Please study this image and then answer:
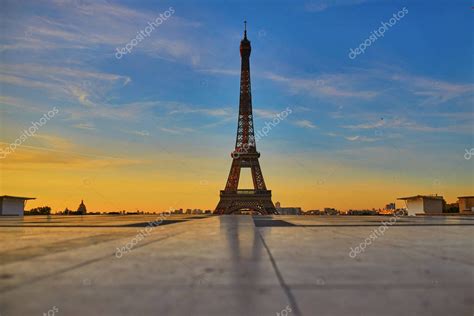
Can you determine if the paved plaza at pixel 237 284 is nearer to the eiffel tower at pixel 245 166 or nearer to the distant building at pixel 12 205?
the distant building at pixel 12 205

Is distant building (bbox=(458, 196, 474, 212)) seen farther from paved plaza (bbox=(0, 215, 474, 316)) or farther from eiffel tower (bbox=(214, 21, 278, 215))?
paved plaza (bbox=(0, 215, 474, 316))

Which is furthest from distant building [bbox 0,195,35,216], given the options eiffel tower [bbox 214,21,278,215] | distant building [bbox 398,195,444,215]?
distant building [bbox 398,195,444,215]

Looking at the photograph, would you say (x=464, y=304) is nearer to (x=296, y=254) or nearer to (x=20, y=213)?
(x=296, y=254)

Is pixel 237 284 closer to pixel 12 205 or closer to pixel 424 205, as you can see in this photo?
pixel 12 205

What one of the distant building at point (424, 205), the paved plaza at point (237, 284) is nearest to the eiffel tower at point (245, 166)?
the distant building at point (424, 205)

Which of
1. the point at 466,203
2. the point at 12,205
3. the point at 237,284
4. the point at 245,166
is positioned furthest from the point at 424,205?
the point at 12,205
